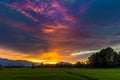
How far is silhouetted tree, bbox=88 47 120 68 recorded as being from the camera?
127375 millimetres

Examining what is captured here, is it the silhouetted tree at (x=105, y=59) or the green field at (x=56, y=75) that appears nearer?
the green field at (x=56, y=75)

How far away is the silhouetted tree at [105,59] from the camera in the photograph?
418ft

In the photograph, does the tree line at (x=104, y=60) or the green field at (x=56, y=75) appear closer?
the green field at (x=56, y=75)

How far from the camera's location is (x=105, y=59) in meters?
132

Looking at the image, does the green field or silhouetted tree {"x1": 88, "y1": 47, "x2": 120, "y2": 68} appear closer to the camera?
the green field

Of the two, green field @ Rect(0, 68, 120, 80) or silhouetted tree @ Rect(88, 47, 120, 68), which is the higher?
silhouetted tree @ Rect(88, 47, 120, 68)

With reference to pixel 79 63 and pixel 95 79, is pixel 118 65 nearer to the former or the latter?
pixel 79 63

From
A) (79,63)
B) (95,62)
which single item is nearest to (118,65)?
(95,62)

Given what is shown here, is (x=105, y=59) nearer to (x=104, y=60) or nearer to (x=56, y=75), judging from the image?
(x=104, y=60)

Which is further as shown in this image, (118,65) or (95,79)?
(118,65)

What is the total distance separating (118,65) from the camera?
4921 inches

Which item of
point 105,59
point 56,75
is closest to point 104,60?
point 105,59

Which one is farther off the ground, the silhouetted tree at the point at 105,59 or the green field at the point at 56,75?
the silhouetted tree at the point at 105,59

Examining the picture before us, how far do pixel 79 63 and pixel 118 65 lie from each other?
1152 inches
